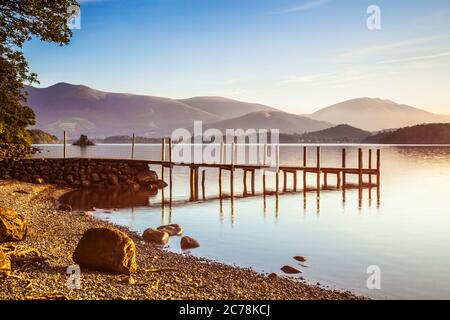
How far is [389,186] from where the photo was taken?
44.7 metres

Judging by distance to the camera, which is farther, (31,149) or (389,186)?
(389,186)

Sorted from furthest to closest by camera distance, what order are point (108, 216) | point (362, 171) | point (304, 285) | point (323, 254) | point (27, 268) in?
1. point (362, 171)
2. point (108, 216)
3. point (323, 254)
4. point (304, 285)
5. point (27, 268)

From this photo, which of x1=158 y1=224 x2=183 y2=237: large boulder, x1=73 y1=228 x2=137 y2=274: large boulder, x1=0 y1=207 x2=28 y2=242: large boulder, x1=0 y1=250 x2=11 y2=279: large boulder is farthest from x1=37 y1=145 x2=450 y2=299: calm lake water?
x1=0 y1=250 x2=11 y2=279: large boulder

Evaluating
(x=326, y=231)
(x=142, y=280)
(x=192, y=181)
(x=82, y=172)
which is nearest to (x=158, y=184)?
(x=192, y=181)

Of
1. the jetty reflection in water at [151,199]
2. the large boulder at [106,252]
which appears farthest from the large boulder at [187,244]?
the large boulder at [106,252]

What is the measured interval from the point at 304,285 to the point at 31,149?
26.9 meters

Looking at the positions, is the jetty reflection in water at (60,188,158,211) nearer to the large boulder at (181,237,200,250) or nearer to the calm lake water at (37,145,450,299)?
the calm lake water at (37,145,450,299)

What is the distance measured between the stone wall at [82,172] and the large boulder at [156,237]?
20.2m

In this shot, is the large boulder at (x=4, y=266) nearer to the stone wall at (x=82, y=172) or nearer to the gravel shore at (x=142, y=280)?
the gravel shore at (x=142, y=280)

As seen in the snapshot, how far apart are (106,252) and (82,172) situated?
29.0 m

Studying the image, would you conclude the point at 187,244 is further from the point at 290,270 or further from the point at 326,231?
the point at 326,231

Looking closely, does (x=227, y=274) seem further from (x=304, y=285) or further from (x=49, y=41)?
(x=49, y=41)

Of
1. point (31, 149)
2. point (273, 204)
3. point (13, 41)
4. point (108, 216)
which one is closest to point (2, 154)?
point (31, 149)

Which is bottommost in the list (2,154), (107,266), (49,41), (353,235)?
(353,235)
